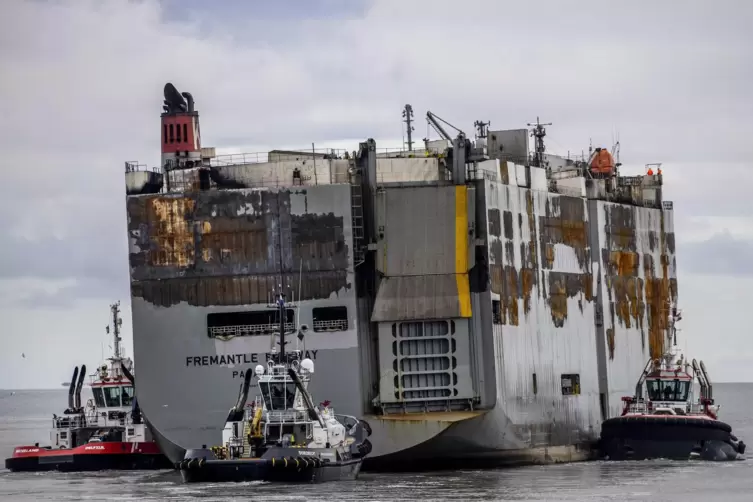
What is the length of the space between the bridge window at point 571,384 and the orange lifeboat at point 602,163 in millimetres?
10778

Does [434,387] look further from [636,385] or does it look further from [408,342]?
[636,385]

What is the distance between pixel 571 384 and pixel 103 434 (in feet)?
58.1

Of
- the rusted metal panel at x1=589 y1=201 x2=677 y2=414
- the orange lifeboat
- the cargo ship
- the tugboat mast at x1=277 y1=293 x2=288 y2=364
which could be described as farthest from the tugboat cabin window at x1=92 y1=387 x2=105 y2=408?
the orange lifeboat

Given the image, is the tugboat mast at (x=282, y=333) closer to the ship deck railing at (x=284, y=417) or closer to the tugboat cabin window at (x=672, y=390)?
the ship deck railing at (x=284, y=417)

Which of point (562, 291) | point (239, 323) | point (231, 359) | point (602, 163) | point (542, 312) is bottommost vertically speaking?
point (231, 359)

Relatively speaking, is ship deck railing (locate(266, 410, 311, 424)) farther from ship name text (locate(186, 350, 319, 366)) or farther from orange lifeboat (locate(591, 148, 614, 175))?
orange lifeboat (locate(591, 148, 614, 175))

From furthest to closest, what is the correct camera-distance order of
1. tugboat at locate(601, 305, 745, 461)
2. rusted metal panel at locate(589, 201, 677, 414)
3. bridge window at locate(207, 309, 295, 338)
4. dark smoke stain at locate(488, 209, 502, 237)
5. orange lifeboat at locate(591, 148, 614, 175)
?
orange lifeboat at locate(591, 148, 614, 175), rusted metal panel at locate(589, 201, 677, 414), tugboat at locate(601, 305, 745, 461), dark smoke stain at locate(488, 209, 502, 237), bridge window at locate(207, 309, 295, 338)

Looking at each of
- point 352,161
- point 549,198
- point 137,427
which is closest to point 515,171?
point 549,198

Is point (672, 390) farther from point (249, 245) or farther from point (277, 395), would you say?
point (277, 395)

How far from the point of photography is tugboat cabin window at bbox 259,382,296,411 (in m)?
53.3

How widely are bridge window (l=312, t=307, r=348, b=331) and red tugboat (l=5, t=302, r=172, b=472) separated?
10102mm

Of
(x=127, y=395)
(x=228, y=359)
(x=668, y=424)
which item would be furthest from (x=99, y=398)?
(x=668, y=424)

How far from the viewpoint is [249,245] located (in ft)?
194

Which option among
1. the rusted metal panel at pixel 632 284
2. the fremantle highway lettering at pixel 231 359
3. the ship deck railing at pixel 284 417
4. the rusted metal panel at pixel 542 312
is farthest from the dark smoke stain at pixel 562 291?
the ship deck railing at pixel 284 417
